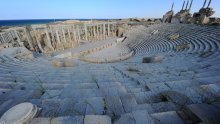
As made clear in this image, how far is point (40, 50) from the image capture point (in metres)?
22.2

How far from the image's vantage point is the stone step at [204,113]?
2117mm

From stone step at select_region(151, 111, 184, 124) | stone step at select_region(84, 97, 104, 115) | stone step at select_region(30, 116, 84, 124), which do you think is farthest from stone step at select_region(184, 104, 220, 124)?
stone step at select_region(30, 116, 84, 124)

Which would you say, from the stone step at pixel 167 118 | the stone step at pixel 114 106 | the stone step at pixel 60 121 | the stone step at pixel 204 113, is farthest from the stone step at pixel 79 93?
the stone step at pixel 204 113

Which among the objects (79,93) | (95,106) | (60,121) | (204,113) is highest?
(204,113)

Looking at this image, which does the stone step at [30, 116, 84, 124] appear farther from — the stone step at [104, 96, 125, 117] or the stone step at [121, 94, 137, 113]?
the stone step at [121, 94, 137, 113]

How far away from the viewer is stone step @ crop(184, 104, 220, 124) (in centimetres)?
212

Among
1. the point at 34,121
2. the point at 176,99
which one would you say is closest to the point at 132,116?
the point at 176,99

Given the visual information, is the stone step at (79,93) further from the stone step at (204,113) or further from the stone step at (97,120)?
the stone step at (204,113)

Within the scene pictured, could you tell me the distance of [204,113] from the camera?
2.26 meters

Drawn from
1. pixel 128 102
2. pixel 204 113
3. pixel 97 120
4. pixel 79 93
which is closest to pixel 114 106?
pixel 128 102

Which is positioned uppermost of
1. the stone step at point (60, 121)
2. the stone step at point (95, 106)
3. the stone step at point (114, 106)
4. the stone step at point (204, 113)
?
the stone step at point (204, 113)

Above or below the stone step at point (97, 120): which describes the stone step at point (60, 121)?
below

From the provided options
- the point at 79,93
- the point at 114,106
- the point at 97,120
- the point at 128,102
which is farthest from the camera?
the point at 79,93

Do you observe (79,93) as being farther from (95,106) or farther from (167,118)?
(167,118)
